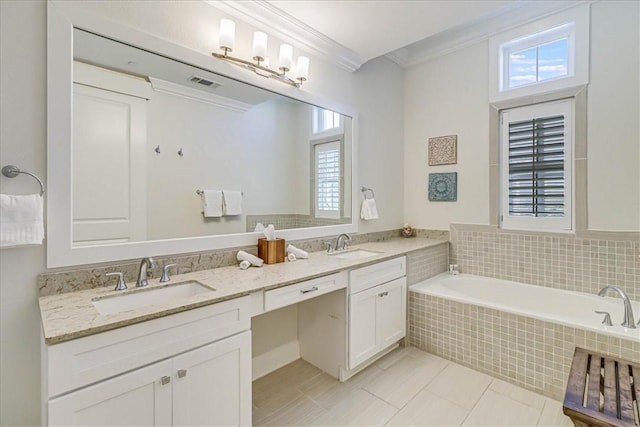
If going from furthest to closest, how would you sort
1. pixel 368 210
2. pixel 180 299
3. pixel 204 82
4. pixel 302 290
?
pixel 368 210 < pixel 204 82 < pixel 302 290 < pixel 180 299

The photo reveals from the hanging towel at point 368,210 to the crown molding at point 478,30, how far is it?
5.63 ft

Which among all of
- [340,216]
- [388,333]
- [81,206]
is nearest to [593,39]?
[340,216]

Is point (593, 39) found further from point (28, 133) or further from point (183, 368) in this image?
point (28, 133)

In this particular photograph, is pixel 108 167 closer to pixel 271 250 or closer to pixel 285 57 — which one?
pixel 271 250

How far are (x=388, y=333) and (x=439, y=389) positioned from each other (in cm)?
52

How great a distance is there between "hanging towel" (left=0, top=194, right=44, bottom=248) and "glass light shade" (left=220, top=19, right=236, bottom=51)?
1.32 meters

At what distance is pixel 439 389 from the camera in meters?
2.13

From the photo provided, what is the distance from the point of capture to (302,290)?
5.95 feet

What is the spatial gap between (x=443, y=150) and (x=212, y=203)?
260 centimetres

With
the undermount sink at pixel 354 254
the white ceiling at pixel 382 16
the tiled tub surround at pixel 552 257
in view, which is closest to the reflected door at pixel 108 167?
the white ceiling at pixel 382 16

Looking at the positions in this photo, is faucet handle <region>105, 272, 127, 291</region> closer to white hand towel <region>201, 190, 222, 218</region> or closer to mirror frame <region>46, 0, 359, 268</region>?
mirror frame <region>46, 0, 359, 268</region>

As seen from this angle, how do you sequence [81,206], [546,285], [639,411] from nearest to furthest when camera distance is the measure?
[639,411] < [81,206] < [546,285]

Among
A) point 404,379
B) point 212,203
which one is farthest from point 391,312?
point 212,203

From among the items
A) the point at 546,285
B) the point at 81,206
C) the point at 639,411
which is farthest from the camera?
the point at 546,285
